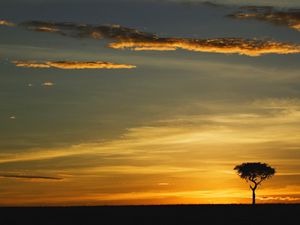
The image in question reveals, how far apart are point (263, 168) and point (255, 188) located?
16.1ft

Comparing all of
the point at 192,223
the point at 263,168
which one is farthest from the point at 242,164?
the point at 192,223

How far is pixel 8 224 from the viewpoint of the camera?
66.5 meters

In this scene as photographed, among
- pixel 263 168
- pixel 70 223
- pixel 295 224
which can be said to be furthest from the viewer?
pixel 263 168

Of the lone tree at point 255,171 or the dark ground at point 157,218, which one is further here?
the lone tree at point 255,171

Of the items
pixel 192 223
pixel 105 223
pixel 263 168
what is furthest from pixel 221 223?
pixel 263 168

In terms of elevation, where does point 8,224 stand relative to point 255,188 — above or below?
above

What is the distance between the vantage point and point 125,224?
67062mm

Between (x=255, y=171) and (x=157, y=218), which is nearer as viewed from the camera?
(x=157, y=218)

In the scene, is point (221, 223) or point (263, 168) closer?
point (221, 223)

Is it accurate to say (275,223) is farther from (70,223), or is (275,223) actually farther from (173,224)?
(70,223)

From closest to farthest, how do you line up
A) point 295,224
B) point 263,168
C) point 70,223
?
point 295,224
point 70,223
point 263,168

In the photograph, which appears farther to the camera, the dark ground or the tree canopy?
the tree canopy

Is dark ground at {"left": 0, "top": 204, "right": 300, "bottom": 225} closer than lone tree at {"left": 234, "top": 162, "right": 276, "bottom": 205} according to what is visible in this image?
Yes

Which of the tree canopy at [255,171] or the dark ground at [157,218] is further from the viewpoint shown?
the tree canopy at [255,171]
